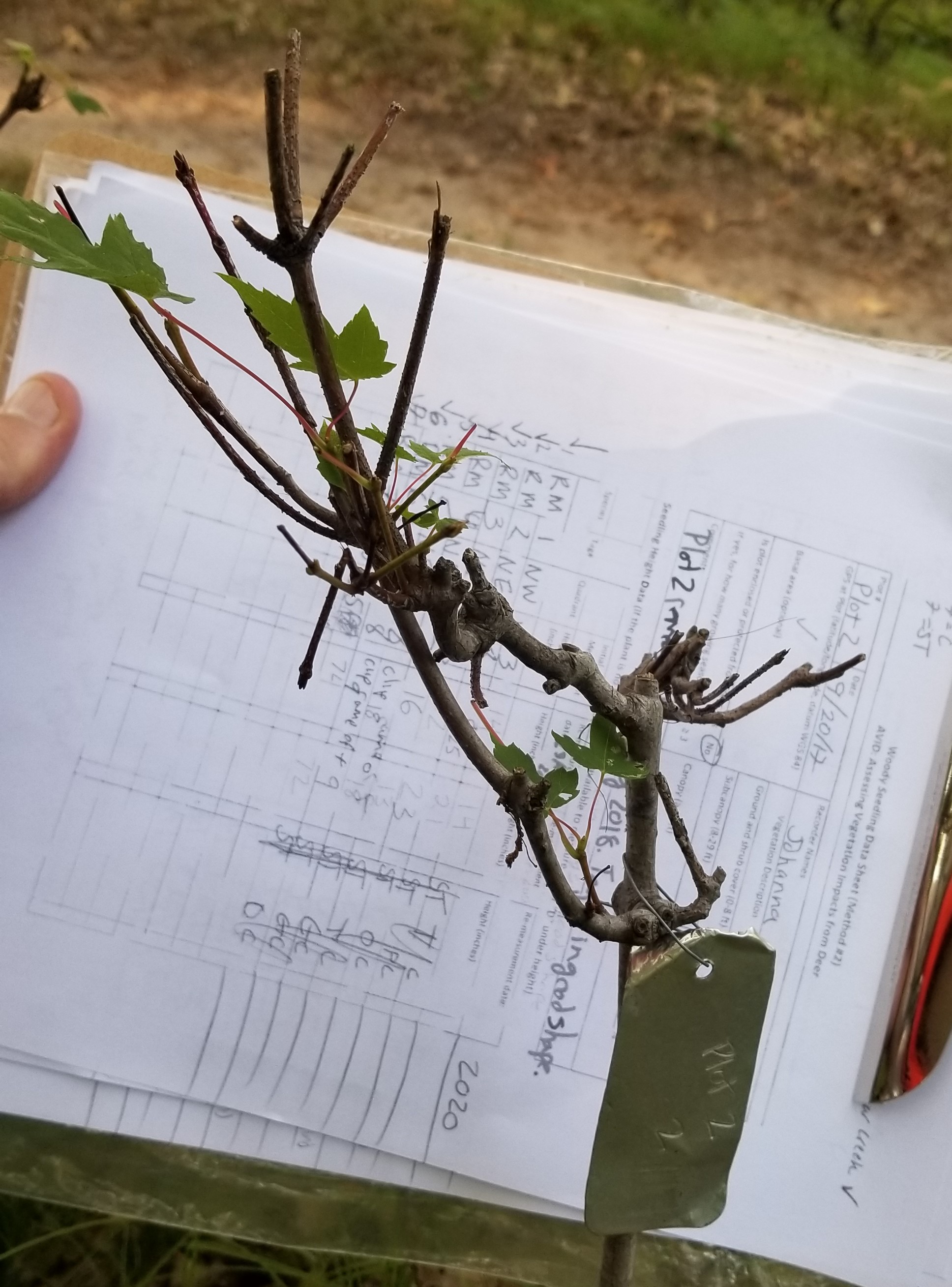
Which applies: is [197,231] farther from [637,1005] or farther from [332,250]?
[637,1005]

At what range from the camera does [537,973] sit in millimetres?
540

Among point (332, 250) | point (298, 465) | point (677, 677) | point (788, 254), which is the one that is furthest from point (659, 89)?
point (677, 677)

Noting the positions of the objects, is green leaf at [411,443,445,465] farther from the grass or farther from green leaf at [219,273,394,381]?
the grass

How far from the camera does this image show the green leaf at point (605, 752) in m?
0.31

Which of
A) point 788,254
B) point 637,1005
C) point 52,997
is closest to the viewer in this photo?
point 637,1005

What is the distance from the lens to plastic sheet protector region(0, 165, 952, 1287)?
53cm

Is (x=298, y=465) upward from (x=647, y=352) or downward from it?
downward

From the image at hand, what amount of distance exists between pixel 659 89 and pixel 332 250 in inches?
11.7

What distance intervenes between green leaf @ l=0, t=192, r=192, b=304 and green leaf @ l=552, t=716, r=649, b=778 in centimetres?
18

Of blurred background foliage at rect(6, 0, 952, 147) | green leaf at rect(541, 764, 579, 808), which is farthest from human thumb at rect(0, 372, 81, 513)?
green leaf at rect(541, 764, 579, 808)

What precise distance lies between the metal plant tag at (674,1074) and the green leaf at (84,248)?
1.04ft

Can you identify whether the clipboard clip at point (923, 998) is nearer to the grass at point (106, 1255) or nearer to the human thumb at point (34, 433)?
the grass at point (106, 1255)

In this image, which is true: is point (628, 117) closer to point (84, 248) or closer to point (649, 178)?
point (649, 178)

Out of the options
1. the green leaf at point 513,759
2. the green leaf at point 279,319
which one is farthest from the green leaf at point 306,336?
the green leaf at point 513,759
